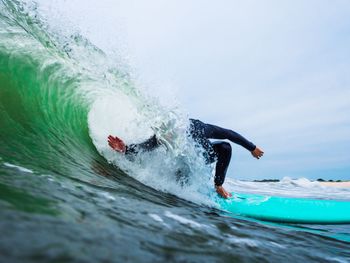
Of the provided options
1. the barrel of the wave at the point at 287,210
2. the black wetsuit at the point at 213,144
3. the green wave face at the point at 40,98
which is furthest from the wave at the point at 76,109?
the barrel of the wave at the point at 287,210

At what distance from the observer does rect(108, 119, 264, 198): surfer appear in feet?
11.8

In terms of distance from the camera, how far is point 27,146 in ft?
8.78

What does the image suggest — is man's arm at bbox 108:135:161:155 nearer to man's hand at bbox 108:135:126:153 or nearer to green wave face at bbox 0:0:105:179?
man's hand at bbox 108:135:126:153

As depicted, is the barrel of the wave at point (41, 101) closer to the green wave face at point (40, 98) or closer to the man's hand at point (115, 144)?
the green wave face at point (40, 98)

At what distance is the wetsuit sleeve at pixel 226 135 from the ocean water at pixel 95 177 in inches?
11.8

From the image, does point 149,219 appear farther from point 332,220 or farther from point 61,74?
point 61,74

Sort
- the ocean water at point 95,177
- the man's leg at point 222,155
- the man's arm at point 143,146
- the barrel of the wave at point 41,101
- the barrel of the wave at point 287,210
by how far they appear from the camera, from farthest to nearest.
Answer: the man's leg at point 222,155 < the barrel of the wave at point 287,210 < the man's arm at point 143,146 < the barrel of the wave at point 41,101 < the ocean water at point 95,177

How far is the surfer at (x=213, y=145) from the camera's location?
11.8ft

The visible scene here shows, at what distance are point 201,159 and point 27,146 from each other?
1.81 meters

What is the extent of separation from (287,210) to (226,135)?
119 centimetres

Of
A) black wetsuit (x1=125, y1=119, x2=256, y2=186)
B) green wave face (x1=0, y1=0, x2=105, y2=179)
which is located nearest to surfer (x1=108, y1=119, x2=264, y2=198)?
black wetsuit (x1=125, y1=119, x2=256, y2=186)

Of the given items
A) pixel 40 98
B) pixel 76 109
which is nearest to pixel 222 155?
pixel 76 109

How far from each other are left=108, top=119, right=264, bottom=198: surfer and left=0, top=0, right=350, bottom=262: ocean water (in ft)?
0.41

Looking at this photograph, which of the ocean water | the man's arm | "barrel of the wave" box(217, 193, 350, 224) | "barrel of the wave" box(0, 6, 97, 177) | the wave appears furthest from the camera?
"barrel of the wave" box(217, 193, 350, 224)
